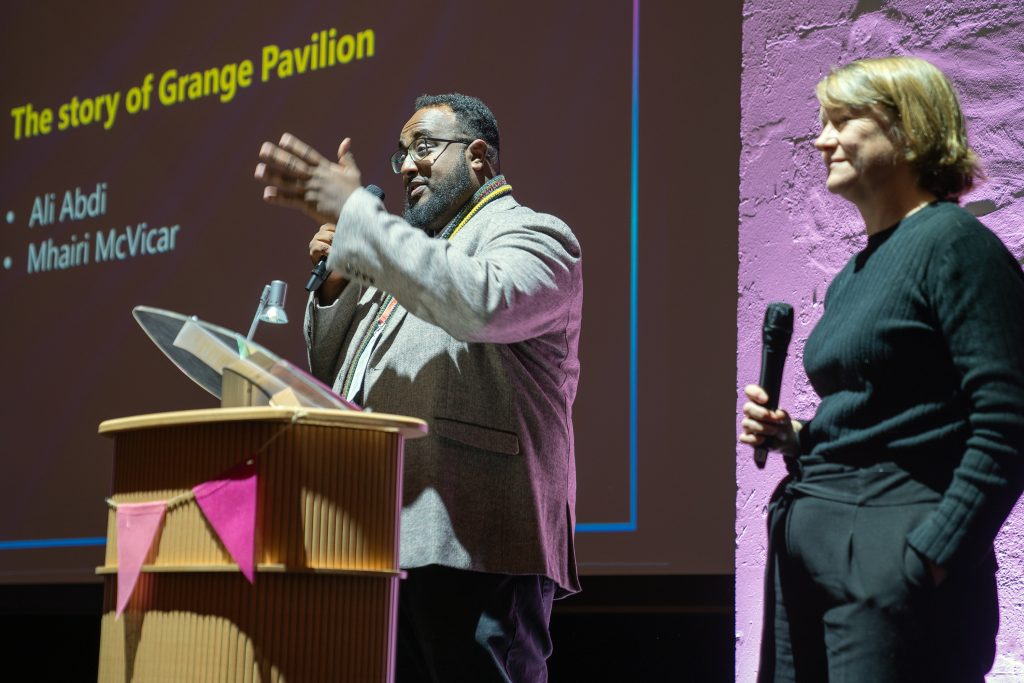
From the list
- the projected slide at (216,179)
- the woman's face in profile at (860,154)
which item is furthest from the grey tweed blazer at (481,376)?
the projected slide at (216,179)

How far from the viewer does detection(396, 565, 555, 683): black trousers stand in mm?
2277

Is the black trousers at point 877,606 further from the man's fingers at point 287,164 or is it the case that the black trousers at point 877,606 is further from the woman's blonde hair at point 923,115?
the man's fingers at point 287,164

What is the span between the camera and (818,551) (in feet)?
5.80

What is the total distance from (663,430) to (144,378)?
2.07 m

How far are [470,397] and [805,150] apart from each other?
1029mm

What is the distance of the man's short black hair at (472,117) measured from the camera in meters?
2.76

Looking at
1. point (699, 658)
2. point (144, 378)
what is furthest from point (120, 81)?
point (699, 658)

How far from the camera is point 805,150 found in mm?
2902

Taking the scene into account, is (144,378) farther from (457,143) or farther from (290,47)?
(457,143)

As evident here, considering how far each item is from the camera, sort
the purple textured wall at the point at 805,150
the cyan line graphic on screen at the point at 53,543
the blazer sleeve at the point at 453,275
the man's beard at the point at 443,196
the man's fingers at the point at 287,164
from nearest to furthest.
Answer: the blazer sleeve at the point at 453,275 → the man's fingers at the point at 287,164 → the purple textured wall at the point at 805,150 → the man's beard at the point at 443,196 → the cyan line graphic on screen at the point at 53,543

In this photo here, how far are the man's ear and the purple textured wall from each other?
24.7 inches

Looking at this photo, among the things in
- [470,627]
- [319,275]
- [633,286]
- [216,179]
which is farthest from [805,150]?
[216,179]

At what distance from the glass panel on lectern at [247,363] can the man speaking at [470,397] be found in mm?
312

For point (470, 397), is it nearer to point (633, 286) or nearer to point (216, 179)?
point (633, 286)
